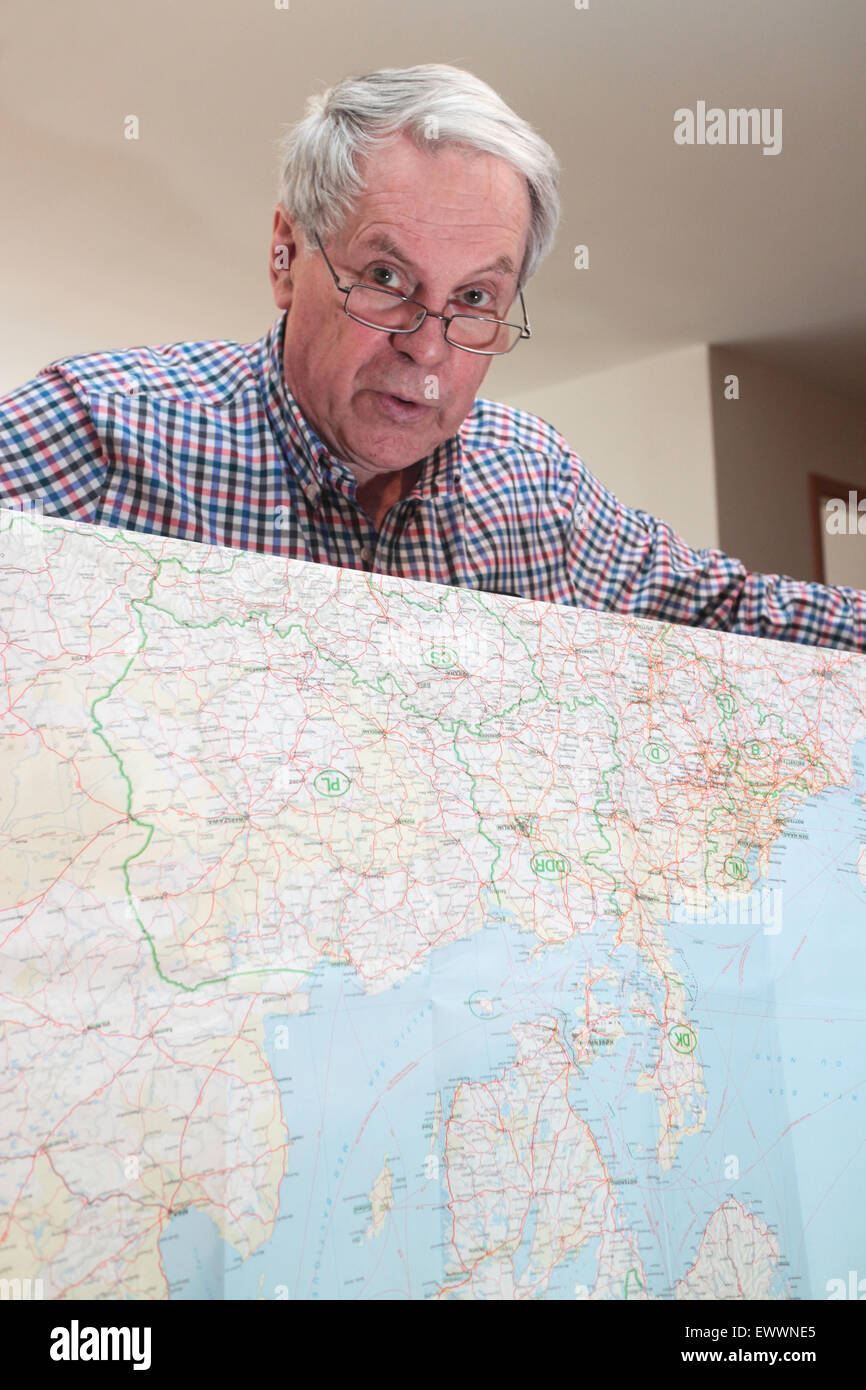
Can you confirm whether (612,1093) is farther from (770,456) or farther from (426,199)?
(770,456)

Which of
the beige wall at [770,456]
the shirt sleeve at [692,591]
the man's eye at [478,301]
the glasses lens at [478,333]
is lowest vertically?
the shirt sleeve at [692,591]

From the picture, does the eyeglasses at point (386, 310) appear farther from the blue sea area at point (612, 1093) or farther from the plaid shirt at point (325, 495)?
the blue sea area at point (612, 1093)

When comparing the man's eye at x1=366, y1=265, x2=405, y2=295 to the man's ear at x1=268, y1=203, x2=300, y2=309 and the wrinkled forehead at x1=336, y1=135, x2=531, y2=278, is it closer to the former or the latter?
the wrinkled forehead at x1=336, y1=135, x2=531, y2=278

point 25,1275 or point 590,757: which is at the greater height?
point 590,757

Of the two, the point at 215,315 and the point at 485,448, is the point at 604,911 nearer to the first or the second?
the point at 485,448

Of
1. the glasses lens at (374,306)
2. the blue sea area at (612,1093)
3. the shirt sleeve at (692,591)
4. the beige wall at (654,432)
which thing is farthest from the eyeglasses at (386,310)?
the beige wall at (654,432)

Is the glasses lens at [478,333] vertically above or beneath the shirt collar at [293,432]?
above
